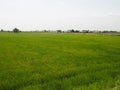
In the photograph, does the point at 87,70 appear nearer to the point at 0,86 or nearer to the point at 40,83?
the point at 40,83

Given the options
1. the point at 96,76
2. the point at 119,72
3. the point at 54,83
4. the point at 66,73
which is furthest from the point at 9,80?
the point at 119,72

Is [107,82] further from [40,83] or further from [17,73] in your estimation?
[17,73]

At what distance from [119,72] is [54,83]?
427 cm

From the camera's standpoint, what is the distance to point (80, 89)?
24.3 ft

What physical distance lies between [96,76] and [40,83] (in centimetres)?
294

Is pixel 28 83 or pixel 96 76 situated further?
pixel 96 76

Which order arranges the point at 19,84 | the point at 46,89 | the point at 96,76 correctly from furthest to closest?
the point at 96,76 → the point at 19,84 → the point at 46,89

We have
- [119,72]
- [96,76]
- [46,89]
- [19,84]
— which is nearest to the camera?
[46,89]

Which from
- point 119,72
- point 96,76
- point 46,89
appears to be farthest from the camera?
point 119,72

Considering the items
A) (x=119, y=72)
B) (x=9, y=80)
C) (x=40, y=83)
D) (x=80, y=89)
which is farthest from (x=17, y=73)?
(x=119, y=72)

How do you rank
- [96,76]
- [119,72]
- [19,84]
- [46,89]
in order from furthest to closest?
1. [119,72]
2. [96,76]
3. [19,84]
4. [46,89]

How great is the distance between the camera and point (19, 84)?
8008 mm

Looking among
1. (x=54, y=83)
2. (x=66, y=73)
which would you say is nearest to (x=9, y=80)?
(x=54, y=83)

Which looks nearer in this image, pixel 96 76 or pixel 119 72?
pixel 96 76
